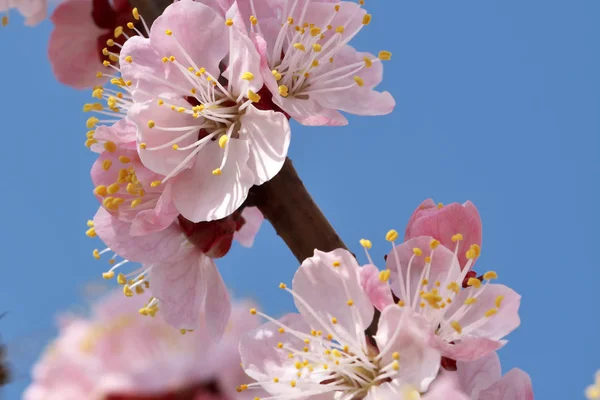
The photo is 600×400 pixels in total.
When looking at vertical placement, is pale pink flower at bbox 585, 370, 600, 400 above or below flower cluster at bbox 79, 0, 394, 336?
below

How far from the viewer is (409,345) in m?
0.80

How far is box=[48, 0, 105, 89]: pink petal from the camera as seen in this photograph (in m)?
1.47

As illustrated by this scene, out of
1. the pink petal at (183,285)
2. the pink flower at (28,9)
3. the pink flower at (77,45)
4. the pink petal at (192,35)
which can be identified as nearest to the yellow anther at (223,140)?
the pink petal at (192,35)

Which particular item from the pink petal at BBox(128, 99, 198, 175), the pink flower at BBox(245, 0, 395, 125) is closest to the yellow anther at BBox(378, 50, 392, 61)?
the pink flower at BBox(245, 0, 395, 125)

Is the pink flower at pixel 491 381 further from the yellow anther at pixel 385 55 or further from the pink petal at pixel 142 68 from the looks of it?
the pink petal at pixel 142 68

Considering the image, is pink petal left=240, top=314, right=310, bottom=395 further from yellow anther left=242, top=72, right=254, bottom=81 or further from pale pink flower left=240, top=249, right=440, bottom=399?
yellow anther left=242, top=72, right=254, bottom=81

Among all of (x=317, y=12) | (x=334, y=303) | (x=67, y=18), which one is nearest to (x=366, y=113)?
(x=317, y=12)

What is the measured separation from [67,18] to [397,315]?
1.04m

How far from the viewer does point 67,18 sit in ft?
4.87

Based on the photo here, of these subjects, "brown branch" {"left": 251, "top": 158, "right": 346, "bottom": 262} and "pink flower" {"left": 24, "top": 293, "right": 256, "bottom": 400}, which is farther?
"pink flower" {"left": 24, "top": 293, "right": 256, "bottom": 400}

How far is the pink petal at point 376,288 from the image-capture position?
2.68ft

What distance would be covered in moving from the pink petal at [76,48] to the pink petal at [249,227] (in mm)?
464

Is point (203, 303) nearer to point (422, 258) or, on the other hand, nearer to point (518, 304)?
point (422, 258)

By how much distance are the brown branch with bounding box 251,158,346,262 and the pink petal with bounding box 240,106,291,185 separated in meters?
0.05
